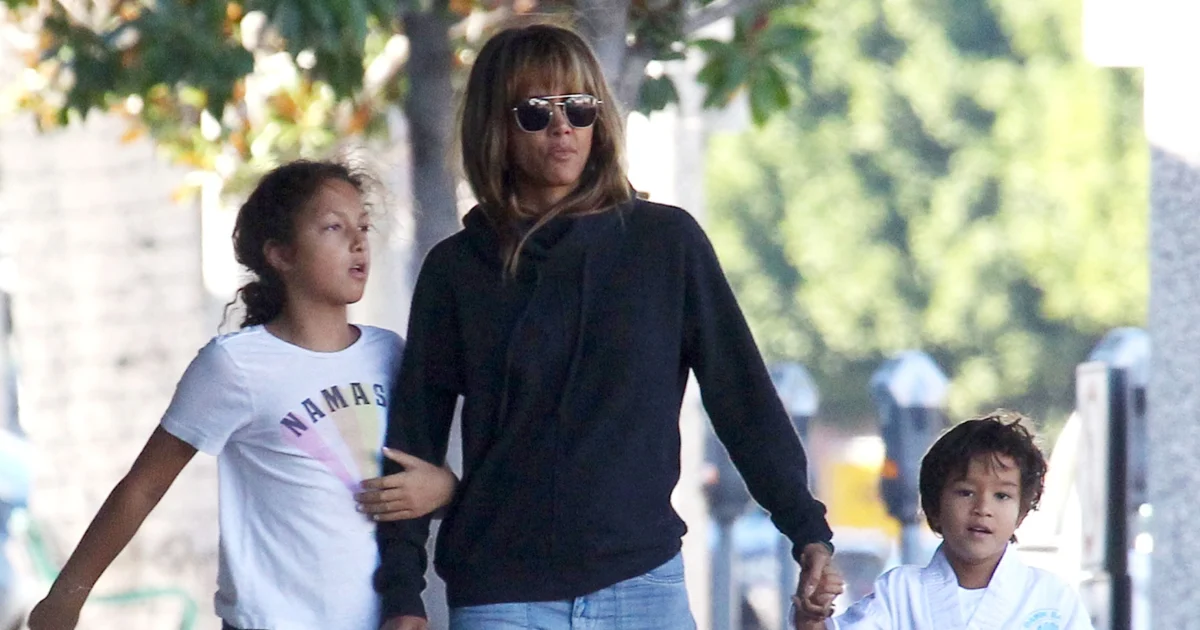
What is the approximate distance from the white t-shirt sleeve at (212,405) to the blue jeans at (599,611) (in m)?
0.45

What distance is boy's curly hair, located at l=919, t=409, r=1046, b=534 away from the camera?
123 inches

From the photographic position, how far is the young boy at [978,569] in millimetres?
3070

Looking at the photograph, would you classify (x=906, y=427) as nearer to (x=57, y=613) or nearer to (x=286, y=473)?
(x=286, y=473)

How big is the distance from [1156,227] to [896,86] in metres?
26.7

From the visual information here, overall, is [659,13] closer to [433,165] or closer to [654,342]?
[433,165]

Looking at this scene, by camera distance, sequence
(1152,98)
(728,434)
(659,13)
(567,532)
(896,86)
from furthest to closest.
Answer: (896,86) < (1152,98) < (659,13) < (728,434) < (567,532)

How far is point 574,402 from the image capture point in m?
2.67

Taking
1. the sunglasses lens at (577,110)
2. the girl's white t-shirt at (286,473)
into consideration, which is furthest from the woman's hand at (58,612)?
the sunglasses lens at (577,110)

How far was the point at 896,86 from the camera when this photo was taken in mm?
30688

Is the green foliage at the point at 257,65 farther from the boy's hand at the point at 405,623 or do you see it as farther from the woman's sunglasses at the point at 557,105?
the boy's hand at the point at 405,623

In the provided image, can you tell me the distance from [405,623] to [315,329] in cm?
49

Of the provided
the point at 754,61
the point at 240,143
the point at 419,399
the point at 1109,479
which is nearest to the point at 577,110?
the point at 419,399

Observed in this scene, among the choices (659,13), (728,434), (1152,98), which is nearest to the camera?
(728,434)

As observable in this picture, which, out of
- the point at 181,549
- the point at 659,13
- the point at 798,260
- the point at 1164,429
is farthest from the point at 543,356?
the point at 798,260
